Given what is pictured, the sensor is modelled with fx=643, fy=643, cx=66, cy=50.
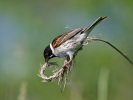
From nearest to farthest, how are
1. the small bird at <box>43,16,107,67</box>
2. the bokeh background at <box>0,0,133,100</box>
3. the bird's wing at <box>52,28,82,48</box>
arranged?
the small bird at <box>43,16,107,67</box> → the bird's wing at <box>52,28,82,48</box> → the bokeh background at <box>0,0,133,100</box>

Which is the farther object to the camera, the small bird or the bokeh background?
the bokeh background

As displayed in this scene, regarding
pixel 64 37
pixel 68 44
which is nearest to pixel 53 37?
pixel 64 37

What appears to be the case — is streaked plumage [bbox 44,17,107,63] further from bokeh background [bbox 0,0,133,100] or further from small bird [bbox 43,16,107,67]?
bokeh background [bbox 0,0,133,100]

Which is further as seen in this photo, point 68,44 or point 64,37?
point 64,37

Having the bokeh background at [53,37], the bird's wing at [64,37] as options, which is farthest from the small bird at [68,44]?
the bokeh background at [53,37]

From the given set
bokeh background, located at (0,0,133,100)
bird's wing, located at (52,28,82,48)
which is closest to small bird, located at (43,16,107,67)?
bird's wing, located at (52,28,82,48)

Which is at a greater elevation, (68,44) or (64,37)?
(64,37)

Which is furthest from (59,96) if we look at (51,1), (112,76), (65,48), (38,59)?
(51,1)

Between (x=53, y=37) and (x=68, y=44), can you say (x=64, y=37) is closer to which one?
(x=68, y=44)
